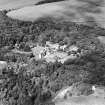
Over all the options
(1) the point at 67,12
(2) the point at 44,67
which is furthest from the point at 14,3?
(2) the point at 44,67

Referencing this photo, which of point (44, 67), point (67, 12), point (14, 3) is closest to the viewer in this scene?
point (44, 67)

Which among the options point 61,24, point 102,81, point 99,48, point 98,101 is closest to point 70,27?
point 61,24

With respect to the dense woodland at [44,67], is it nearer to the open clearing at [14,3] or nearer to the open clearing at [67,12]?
the open clearing at [67,12]

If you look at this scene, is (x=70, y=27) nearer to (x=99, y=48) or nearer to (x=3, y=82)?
(x=99, y=48)

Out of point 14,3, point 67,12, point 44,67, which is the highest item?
point 44,67

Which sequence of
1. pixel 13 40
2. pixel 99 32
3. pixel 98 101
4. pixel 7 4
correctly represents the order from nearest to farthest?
pixel 98 101
pixel 13 40
pixel 99 32
pixel 7 4

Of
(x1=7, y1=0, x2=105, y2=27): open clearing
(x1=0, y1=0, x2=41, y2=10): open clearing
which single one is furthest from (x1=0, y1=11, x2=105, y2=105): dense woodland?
(x1=0, y1=0, x2=41, y2=10): open clearing

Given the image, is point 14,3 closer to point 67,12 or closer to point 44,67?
point 67,12

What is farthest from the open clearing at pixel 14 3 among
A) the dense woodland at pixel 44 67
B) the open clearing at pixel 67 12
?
the dense woodland at pixel 44 67
